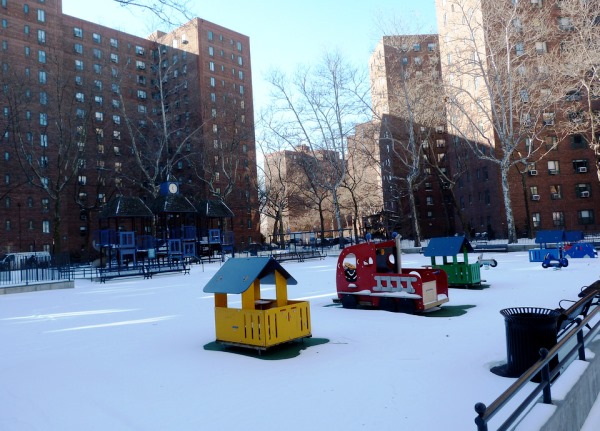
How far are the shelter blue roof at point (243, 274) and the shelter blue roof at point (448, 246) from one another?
7448 millimetres

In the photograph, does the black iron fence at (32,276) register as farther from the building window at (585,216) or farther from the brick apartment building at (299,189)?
the building window at (585,216)

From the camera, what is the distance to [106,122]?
61.4 m

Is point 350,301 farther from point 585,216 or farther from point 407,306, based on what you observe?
point 585,216

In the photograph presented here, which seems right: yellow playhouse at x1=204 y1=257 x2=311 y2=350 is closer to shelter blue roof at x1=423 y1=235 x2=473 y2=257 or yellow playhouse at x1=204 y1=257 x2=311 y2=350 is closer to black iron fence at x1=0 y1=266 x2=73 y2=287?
shelter blue roof at x1=423 y1=235 x2=473 y2=257

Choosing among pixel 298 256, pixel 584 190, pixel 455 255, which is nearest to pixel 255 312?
pixel 455 255

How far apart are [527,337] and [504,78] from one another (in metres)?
36.5

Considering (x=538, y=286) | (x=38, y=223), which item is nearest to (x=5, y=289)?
(x=538, y=286)

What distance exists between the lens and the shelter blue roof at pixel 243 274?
26.8ft

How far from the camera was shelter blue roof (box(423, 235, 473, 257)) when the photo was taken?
1467 centimetres

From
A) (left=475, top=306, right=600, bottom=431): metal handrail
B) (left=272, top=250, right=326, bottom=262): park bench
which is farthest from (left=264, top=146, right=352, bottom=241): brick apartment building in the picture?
(left=475, top=306, right=600, bottom=431): metal handrail

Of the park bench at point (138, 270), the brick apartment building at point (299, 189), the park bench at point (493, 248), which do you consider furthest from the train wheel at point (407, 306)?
the brick apartment building at point (299, 189)

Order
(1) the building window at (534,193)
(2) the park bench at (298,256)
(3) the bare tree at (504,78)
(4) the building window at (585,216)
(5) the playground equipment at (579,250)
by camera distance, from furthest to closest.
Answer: (1) the building window at (534,193), (4) the building window at (585,216), (3) the bare tree at (504,78), (2) the park bench at (298,256), (5) the playground equipment at (579,250)

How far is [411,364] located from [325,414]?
226cm

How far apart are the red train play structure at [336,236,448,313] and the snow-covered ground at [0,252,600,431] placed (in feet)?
1.40
